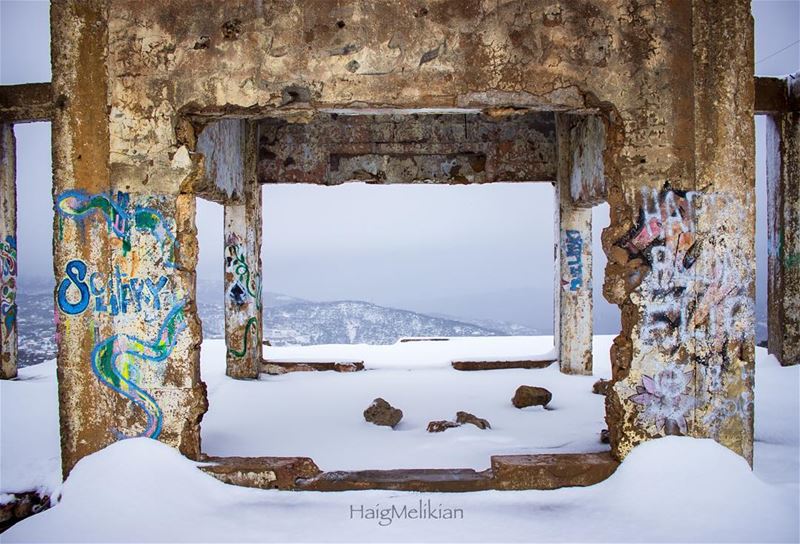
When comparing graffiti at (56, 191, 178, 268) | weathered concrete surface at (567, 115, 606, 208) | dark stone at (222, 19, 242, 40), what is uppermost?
dark stone at (222, 19, 242, 40)

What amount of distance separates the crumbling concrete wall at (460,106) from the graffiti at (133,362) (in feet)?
0.07

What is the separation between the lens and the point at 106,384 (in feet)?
14.4

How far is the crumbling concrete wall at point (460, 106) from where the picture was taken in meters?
4.28

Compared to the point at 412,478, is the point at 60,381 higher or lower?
higher

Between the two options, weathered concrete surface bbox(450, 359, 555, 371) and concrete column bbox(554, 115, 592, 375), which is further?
weathered concrete surface bbox(450, 359, 555, 371)

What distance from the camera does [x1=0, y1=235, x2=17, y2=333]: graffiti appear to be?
29.0 ft

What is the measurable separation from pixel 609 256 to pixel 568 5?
1775 millimetres

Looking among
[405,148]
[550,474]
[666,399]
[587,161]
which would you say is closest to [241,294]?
[405,148]

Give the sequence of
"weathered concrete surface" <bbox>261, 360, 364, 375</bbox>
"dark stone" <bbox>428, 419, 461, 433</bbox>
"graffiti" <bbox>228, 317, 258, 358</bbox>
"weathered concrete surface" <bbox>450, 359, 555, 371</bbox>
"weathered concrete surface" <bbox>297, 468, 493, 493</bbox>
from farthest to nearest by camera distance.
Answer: "weathered concrete surface" <bbox>450, 359, 555, 371</bbox>
"weathered concrete surface" <bbox>261, 360, 364, 375</bbox>
"graffiti" <bbox>228, 317, 258, 358</bbox>
"dark stone" <bbox>428, 419, 461, 433</bbox>
"weathered concrete surface" <bbox>297, 468, 493, 493</bbox>

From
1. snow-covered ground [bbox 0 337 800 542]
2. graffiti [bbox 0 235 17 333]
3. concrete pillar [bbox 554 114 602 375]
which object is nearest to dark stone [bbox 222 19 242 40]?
snow-covered ground [bbox 0 337 800 542]

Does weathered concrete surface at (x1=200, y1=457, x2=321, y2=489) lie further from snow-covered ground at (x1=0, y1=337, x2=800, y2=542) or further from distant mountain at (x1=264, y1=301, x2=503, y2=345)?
distant mountain at (x1=264, y1=301, x2=503, y2=345)

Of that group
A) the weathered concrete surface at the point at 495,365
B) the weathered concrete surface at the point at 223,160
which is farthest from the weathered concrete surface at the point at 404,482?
the weathered concrete surface at the point at 495,365

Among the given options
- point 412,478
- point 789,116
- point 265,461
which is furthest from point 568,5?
point 789,116

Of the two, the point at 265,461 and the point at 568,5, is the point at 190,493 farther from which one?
the point at 568,5
